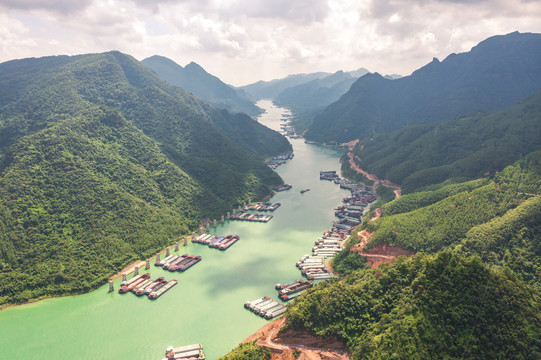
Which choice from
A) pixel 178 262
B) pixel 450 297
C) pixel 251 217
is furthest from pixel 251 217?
pixel 450 297

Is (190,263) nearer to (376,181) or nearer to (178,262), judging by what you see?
(178,262)

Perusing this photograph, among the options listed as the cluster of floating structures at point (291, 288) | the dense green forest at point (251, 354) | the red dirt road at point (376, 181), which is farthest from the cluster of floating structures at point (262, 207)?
the dense green forest at point (251, 354)

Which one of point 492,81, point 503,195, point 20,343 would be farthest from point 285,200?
point 492,81

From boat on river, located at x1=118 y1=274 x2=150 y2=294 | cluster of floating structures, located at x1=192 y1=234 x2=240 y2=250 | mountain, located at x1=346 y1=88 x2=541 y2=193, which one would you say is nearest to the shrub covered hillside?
mountain, located at x1=346 y1=88 x2=541 y2=193

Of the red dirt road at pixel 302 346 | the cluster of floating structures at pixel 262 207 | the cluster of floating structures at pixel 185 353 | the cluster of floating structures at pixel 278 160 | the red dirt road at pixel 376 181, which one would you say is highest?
the cluster of floating structures at pixel 278 160

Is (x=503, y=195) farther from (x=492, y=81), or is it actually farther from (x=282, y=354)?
(x=492, y=81)

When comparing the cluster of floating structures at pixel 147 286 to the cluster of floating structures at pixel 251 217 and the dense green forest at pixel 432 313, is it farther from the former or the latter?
the cluster of floating structures at pixel 251 217
